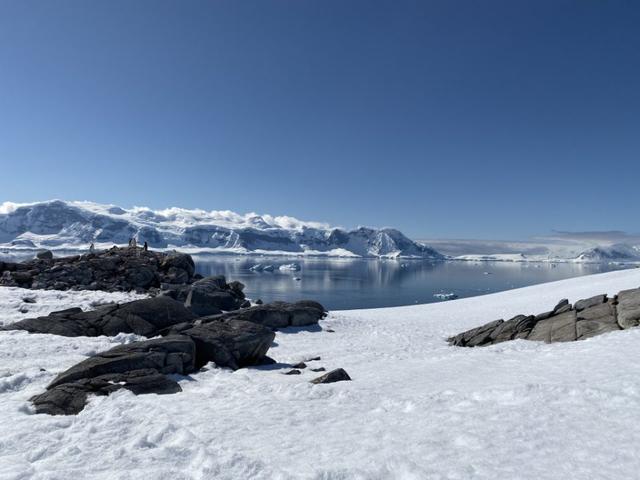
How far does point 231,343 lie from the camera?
1495cm

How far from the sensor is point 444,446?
631cm

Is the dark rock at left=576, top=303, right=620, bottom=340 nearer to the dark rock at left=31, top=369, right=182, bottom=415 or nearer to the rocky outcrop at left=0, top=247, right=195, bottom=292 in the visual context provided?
the dark rock at left=31, top=369, right=182, bottom=415

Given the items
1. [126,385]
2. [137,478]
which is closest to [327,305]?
[126,385]

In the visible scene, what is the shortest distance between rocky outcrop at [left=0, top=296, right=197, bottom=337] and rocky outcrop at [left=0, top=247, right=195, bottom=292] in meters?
11.0

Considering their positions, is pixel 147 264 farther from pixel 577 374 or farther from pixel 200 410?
pixel 577 374

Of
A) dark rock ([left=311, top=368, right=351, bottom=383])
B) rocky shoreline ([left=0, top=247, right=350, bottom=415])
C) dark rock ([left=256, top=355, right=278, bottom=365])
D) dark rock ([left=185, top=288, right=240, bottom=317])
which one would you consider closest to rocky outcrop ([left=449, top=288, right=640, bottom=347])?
dark rock ([left=311, top=368, right=351, bottom=383])

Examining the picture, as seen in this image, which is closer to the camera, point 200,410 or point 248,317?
point 200,410

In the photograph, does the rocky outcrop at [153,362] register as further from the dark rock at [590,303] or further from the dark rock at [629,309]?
the dark rock at [590,303]

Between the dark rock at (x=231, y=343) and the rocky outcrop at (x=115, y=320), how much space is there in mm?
4179

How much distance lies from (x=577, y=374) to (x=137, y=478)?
978 centimetres

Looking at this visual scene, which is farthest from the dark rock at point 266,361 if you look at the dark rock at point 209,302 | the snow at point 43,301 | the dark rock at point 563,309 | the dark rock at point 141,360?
the dark rock at point 563,309

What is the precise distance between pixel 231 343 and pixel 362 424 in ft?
27.9

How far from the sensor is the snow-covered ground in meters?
5.74

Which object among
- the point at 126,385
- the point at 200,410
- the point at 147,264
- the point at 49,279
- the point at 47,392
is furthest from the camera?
the point at 147,264
